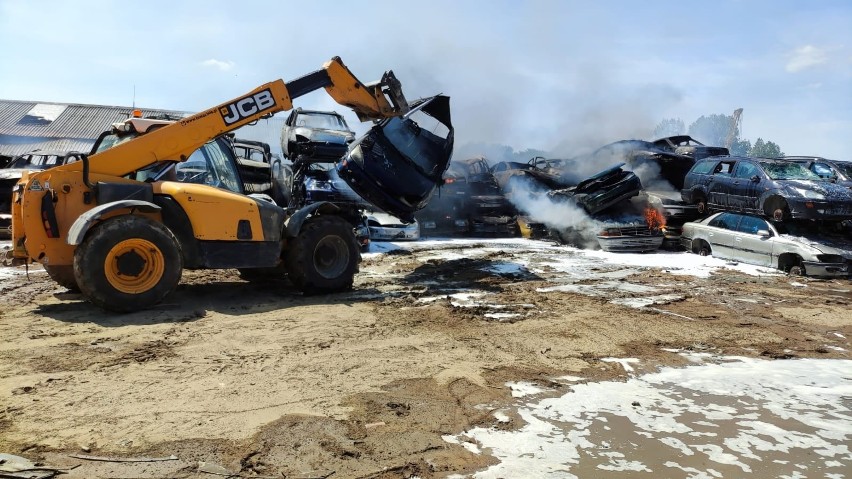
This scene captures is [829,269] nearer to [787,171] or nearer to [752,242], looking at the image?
[752,242]

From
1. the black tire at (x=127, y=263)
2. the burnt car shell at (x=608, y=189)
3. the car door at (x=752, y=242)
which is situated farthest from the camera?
the burnt car shell at (x=608, y=189)

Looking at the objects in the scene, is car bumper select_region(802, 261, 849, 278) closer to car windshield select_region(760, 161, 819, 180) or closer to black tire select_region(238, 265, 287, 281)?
car windshield select_region(760, 161, 819, 180)

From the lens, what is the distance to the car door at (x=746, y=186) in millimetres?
13205

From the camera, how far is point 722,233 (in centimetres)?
1316

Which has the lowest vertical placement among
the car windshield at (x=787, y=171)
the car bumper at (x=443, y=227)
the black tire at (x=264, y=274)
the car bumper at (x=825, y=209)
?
the black tire at (x=264, y=274)

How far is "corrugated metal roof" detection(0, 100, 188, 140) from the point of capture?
33.1 m

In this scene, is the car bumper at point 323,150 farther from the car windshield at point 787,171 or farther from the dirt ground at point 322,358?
the car windshield at point 787,171

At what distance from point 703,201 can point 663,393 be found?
441 inches

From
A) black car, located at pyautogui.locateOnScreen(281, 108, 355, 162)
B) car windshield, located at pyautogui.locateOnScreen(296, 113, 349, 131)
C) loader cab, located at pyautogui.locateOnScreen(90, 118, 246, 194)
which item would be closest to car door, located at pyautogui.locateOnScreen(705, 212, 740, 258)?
black car, located at pyautogui.locateOnScreen(281, 108, 355, 162)

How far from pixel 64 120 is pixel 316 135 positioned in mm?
25946

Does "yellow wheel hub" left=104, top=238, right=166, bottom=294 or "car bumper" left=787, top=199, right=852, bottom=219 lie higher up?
"car bumper" left=787, top=199, right=852, bottom=219

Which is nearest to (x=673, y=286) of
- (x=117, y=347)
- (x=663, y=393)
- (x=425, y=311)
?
(x=425, y=311)

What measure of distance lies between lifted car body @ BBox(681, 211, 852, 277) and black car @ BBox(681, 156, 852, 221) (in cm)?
40

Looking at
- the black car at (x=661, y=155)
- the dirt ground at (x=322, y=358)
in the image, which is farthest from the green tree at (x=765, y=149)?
the dirt ground at (x=322, y=358)
